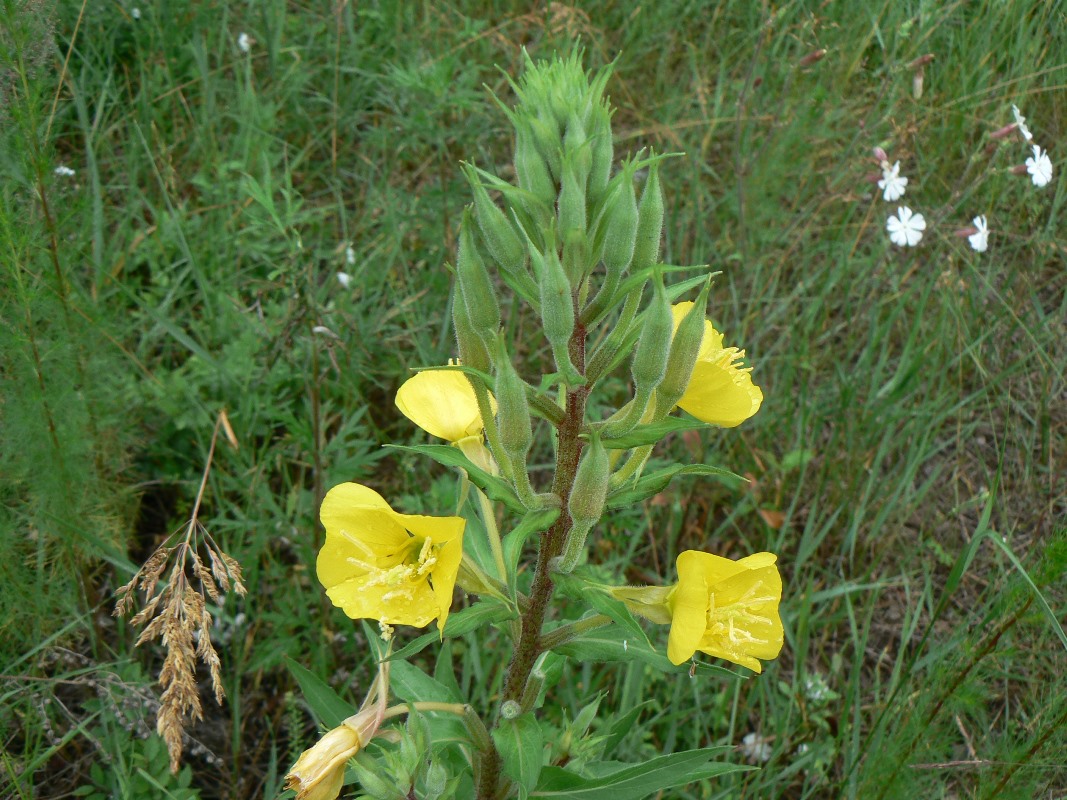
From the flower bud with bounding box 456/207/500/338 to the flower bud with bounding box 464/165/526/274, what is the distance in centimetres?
3

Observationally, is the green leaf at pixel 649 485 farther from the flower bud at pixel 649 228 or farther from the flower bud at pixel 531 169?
the flower bud at pixel 531 169

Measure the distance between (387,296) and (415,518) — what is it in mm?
2130

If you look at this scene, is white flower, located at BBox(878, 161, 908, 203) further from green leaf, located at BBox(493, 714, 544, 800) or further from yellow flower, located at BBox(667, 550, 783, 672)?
green leaf, located at BBox(493, 714, 544, 800)

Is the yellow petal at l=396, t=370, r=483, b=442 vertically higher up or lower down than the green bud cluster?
lower down

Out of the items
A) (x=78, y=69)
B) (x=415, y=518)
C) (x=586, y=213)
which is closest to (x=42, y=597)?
(x=415, y=518)

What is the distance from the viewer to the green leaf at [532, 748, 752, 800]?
1854mm

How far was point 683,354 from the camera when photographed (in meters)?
1.69

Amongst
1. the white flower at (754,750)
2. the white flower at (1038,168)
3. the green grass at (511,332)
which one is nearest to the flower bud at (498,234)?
the green grass at (511,332)

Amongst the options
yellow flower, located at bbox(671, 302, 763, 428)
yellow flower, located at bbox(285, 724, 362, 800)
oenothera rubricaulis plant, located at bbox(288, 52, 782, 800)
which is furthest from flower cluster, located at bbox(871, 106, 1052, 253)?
yellow flower, located at bbox(285, 724, 362, 800)

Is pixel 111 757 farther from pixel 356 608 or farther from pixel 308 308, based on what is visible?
pixel 308 308

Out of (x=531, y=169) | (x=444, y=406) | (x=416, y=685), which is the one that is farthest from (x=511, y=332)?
(x=531, y=169)

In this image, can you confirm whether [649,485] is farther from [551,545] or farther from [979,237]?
[979,237]

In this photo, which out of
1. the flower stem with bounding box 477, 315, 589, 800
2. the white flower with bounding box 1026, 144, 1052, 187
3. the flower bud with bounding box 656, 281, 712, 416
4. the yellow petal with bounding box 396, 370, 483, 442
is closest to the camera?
the flower bud with bounding box 656, 281, 712, 416

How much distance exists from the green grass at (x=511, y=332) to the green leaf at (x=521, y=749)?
813 mm
